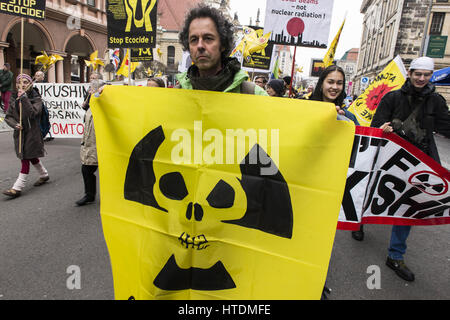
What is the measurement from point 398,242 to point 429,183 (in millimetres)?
772

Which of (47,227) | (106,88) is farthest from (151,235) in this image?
(47,227)

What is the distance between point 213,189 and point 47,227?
10.0 ft

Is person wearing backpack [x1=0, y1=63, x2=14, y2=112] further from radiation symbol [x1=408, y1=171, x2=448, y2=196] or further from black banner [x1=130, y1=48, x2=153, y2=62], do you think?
radiation symbol [x1=408, y1=171, x2=448, y2=196]

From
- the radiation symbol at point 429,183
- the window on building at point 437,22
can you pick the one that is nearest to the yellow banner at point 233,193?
the radiation symbol at point 429,183

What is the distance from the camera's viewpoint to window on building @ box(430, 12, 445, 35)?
3262 cm

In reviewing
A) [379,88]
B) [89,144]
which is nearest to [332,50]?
[379,88]

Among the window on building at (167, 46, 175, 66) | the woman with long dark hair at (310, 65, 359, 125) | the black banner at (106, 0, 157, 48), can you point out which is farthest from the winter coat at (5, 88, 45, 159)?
the window on building at (167, 46, 175, 66)

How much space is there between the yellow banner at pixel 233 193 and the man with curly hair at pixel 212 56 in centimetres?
25

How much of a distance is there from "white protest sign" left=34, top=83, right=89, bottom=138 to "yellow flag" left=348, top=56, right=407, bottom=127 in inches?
272

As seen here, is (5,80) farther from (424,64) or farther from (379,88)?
(424,64)

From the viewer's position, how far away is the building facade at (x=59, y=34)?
688 inches

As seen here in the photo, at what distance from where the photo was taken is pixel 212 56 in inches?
70.2

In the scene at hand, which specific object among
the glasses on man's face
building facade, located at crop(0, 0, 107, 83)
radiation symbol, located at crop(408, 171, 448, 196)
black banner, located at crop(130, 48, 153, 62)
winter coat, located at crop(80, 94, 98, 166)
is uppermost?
building facade, located at crop(0, 0, 107, 83)

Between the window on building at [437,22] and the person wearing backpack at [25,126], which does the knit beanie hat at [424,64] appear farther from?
the window on building at [437,22]
